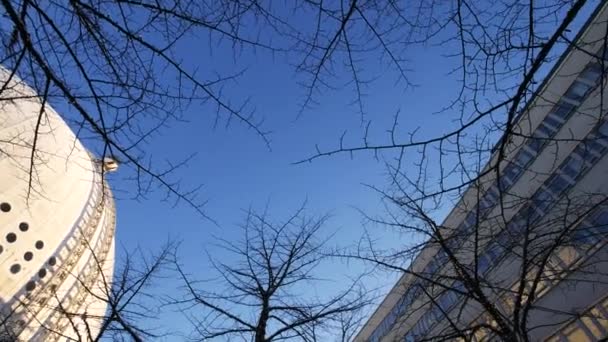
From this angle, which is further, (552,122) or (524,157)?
(524,157)

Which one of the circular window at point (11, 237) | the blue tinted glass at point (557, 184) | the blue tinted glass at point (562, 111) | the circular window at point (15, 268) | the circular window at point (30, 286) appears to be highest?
the blue tinted glass at point (562, 111)

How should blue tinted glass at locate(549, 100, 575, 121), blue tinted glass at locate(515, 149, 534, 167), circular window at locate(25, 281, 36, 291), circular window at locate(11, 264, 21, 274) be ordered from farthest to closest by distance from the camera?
circular window at locate(25, 281, 36, 291) → circular window at locate(11, 264, 21, 274) → blue tinted glass at locate(515, 149, 534, 167) → blue tinted glass at locate(549, 100, 575, 121)

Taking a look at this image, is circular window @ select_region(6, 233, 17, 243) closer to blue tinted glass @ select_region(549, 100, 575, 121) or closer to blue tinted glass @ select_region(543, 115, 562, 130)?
blue tinted glass @ select_region(549, 100, 575, 121)

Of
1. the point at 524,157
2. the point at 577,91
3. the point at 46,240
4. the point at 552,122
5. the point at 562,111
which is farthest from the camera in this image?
the point at 46,240

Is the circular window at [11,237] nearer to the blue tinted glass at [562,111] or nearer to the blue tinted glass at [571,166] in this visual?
the blue tinted glass at [571,166]

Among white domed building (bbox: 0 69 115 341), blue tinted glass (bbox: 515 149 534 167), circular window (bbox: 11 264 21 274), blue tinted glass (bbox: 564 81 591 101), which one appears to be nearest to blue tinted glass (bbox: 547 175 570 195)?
blue tinted glass (bbox: 515 149 534 167)

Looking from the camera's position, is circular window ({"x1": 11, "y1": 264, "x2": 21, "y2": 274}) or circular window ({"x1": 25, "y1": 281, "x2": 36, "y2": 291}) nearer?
circular window ({"x1": 11, "y1": 264, "x2": 21, "y2": 274})

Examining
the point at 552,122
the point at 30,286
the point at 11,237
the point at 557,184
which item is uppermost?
the point at 552,122

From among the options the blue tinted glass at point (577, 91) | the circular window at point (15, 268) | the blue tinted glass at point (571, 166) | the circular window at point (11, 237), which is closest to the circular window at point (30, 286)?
the circular window at point (15, 268)

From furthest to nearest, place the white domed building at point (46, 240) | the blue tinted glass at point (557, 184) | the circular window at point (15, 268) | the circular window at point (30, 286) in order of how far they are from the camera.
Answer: the circular window at point (30, 286)
the circular window at point (15, 268)
the white domed building at point (46, 240)
the blue tinted glass at point (557, 184)

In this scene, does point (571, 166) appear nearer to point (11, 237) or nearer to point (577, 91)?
point (577, 91)

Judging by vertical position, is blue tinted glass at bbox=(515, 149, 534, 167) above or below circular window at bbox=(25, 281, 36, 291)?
above

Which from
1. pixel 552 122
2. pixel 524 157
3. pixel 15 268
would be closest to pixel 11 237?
pixel 15 268

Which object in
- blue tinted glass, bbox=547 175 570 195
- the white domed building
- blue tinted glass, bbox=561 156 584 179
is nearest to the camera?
blue tinted glass, bbox=561 156 584 179
